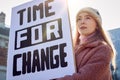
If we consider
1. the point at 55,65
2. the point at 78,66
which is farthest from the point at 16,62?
the point at 78,66

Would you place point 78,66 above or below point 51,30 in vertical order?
below

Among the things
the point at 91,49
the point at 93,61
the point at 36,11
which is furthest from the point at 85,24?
the point at 36,11

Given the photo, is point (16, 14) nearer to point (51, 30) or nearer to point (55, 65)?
point (51, 30)

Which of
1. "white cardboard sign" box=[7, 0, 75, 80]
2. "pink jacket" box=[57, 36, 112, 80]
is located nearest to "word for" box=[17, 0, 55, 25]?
"white cardboard sign" box=[7, 0, 75, 80]

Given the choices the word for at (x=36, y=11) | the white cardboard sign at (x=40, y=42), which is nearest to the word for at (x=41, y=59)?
the white cardboard sign at (x=40, y=42)

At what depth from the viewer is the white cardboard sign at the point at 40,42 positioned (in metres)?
2.59

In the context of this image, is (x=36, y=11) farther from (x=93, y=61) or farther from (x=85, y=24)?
(x=93, y=61)

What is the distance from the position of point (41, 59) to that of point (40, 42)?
15 cm

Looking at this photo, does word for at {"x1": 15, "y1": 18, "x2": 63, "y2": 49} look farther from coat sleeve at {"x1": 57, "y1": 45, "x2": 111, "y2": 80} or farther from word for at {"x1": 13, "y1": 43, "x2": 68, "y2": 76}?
coat sleeve at {"x1": 57, "y1": 45, "x2": 111, "y2": 80}

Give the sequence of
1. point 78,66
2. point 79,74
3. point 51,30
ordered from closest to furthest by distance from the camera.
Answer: point 79,74, point 78,66, point 51,30

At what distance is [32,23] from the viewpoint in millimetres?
2896

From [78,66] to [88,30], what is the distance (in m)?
0.33

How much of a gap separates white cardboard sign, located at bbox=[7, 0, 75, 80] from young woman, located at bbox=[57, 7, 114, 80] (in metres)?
0.11

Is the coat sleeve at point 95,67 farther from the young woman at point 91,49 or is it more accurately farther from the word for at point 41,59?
the word for at point 41,59
